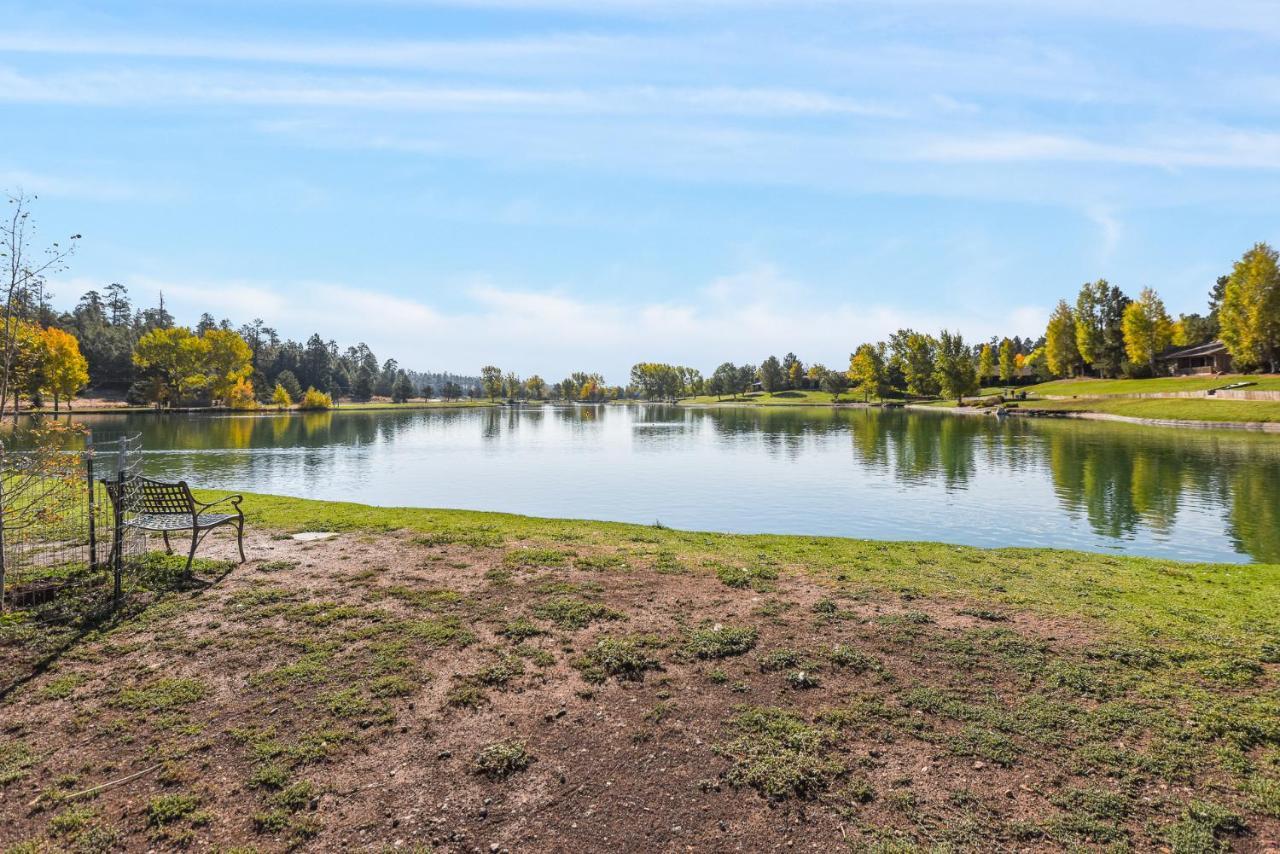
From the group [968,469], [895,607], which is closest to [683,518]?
[895,607]

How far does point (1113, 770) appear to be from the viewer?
4816 mm

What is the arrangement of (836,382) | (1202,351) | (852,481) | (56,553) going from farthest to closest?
(836,382)
(1202,351)
(852,481)
(56,553)

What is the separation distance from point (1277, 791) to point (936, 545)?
911cm

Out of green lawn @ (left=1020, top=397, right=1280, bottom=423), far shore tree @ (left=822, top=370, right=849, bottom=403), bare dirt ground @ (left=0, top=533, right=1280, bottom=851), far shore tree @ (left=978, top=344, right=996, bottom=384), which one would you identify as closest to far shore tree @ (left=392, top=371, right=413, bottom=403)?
far shore tree @ (left=822, top=370, right=849, bottom=403)

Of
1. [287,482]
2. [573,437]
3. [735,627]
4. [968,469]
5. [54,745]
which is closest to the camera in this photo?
[54,745]

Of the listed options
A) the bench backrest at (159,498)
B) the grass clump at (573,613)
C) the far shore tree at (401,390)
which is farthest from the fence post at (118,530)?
the far shore tree at (401,390)

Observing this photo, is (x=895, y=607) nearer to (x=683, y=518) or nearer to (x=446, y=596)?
(x=446, y=596)

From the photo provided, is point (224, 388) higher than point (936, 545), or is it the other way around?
point (224, 388)

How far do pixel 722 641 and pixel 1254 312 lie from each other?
318ft

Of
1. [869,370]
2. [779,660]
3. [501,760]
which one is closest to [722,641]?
[779,660]

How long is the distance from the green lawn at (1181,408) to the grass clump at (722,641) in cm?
6457

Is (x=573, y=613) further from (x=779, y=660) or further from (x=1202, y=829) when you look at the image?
(x=1202, y=829)

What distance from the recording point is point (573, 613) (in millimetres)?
8078

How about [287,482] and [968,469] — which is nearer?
[287,482]
